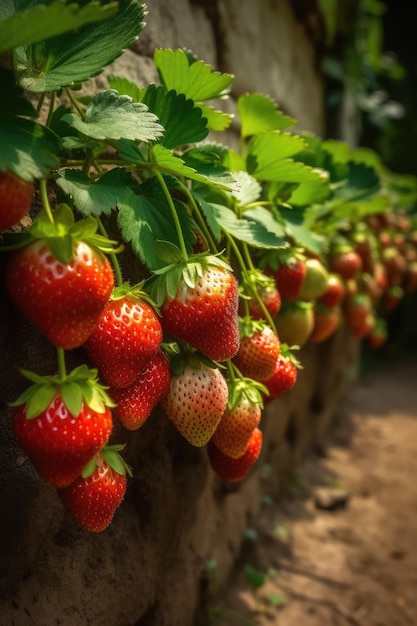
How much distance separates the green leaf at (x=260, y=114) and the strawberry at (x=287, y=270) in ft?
0.80

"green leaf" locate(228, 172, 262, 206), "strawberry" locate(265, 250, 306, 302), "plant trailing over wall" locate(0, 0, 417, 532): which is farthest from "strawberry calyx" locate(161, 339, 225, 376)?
"strawberry" locate(265, 250, 306, 302)

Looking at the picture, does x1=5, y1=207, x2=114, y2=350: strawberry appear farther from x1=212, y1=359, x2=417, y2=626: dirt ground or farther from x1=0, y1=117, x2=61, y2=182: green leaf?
x1=212, y1=359, x2=417, y2=626: dirt ground

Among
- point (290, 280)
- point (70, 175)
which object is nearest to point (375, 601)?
point (290, 280)

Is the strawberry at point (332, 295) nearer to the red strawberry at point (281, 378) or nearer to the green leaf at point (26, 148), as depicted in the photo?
the red strawberry at point (281, 378)

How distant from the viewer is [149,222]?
2.47ft

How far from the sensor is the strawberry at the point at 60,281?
56cm

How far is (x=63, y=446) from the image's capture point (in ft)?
1.92

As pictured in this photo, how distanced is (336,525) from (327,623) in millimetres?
501

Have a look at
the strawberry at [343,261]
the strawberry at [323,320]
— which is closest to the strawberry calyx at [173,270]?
the strawberry at [323,320]

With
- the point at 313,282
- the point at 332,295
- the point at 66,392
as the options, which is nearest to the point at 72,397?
the point at 66,392

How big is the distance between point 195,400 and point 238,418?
5.3 inches

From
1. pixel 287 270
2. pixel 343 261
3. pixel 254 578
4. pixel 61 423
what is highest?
pixel 61 423

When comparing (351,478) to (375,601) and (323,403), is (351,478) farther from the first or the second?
(375,601)

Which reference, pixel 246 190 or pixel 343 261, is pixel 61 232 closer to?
pixel 246 190
